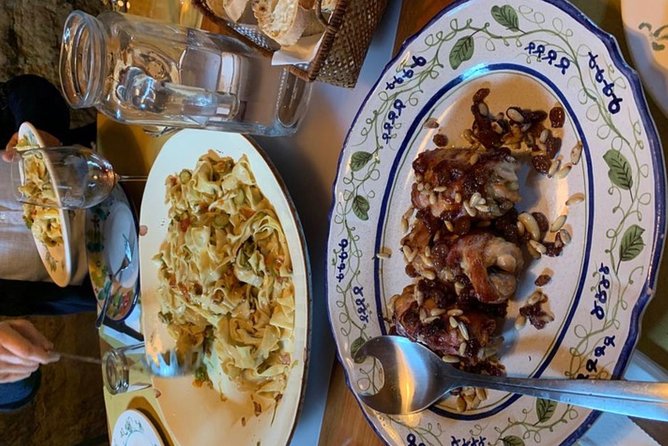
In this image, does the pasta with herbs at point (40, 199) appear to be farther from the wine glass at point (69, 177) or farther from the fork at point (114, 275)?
the fork at point (114, 275)

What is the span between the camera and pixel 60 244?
6.84 feet

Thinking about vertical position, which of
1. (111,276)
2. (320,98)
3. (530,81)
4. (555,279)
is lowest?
(111,276)

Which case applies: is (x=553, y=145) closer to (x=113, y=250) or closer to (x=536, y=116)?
(x=536, y=116)

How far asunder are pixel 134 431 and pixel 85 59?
3.96ft

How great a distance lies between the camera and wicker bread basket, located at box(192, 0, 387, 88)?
1.02m

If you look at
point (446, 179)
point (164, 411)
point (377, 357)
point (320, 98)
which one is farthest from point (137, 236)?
point (446, 179)

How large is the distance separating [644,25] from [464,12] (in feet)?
0.92

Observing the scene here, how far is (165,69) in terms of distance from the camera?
144 cm

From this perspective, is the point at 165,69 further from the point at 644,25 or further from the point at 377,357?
the point at 644,25

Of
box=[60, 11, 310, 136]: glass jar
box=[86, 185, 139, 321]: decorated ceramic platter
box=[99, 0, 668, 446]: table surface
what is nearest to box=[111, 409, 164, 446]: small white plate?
box=[86, 185, 139, 321]: decorated ceramic platter

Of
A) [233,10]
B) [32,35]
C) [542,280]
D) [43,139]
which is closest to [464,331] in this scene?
[542,280]

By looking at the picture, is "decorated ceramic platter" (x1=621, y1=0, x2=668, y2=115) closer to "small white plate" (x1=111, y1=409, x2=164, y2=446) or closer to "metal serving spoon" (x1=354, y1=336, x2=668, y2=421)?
"metal serving spoon" (x1=354, y1=336, x2=668, y2=421)

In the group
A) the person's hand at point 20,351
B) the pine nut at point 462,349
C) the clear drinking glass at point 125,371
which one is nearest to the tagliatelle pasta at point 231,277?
the clear drinking glass at point 125,371

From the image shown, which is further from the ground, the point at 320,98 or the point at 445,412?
the point at 320,98
